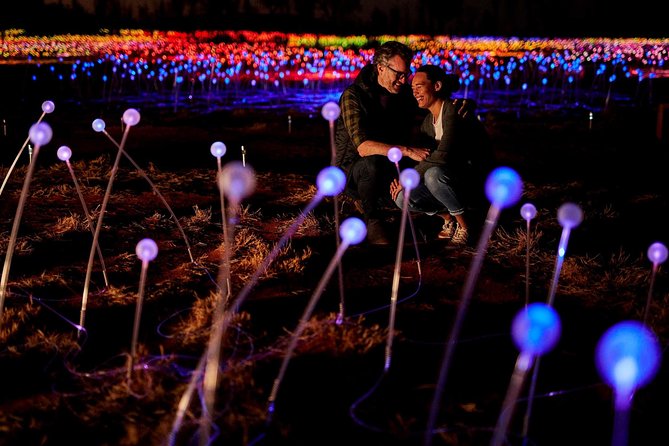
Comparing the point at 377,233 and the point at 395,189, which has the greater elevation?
the point at 395,189

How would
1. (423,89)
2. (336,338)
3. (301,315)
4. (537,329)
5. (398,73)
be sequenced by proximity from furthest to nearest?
(398,73) → (423,89) → (301,315) → (336,338) → (537,329)

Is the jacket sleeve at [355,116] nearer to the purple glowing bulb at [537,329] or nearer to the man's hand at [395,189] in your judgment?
the man's hand at [395,189]

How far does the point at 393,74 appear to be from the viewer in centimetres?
486

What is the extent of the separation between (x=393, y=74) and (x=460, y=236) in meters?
1.42

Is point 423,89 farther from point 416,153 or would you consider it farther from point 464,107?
point 416,153

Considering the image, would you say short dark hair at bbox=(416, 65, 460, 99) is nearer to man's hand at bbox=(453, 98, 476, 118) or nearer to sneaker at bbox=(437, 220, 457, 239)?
man's hand at bbox=(453, 98, 476, 118)

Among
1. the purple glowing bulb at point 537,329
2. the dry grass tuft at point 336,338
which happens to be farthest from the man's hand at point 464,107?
the purple glowing bulb at point 537,329

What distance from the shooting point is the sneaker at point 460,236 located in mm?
5117

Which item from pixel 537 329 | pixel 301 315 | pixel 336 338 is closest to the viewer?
pixel 537 329

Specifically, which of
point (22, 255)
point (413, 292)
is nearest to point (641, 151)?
point (413, 292)

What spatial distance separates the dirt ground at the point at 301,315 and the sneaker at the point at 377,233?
0.27 ft

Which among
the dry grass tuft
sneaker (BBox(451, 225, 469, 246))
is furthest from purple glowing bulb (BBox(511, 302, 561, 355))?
sneaker (BBox(451, 225, 469, 246))

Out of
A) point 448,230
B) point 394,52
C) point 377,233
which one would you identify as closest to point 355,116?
point 394,52

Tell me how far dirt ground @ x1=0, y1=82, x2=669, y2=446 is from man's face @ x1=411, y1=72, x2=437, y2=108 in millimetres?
1213
